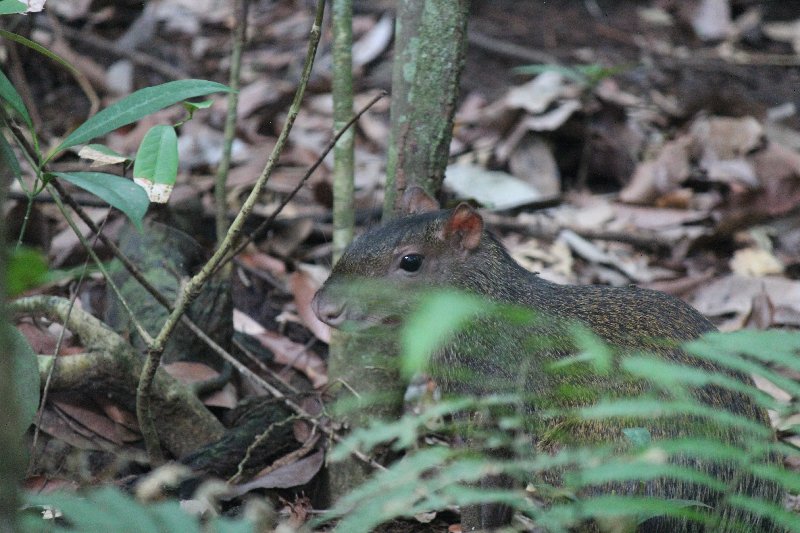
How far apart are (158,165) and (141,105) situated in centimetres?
19

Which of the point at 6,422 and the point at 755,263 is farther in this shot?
the point at 755,263

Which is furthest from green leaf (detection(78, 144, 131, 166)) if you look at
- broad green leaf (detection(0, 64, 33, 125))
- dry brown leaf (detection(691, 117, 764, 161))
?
dry brown leaf (detection(691, 117, 764, 161))

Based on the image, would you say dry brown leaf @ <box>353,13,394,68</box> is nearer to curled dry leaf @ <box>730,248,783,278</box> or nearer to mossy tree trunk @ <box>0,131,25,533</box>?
curled dry leaf @ <box>730,248,783,278</box>

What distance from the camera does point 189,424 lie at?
13.3 feet

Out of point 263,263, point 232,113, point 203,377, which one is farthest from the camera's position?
point 263,263

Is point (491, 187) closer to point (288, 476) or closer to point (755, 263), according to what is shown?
point (755, 263)

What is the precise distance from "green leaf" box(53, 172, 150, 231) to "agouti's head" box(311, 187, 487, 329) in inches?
45.8

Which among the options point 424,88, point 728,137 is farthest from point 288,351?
point 728,137

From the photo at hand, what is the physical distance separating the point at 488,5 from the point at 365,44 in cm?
150

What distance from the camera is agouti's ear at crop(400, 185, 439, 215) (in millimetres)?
3967

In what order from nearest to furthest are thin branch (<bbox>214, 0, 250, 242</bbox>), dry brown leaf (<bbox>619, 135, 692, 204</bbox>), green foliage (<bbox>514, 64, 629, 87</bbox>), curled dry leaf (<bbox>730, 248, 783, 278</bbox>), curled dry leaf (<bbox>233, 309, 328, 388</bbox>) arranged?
thin branch (<bbox>214, 0, 250, 242</bbox>), curled dry leaf (<bbox>233, 309, 328, 388</bbox>), curled dry leaf (<bbox>730, 248, 783, 278</bbox>), dry brown leaf (<bbox>619, 135, 692, 204</bbox>), green foliage (<bbox>514, 64, 629, 87</bbox>)

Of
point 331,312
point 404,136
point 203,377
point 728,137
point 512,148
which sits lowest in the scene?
point 203,377

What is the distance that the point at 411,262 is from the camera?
12.7ft

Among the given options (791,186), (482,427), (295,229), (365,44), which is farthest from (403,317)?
(365,44)
